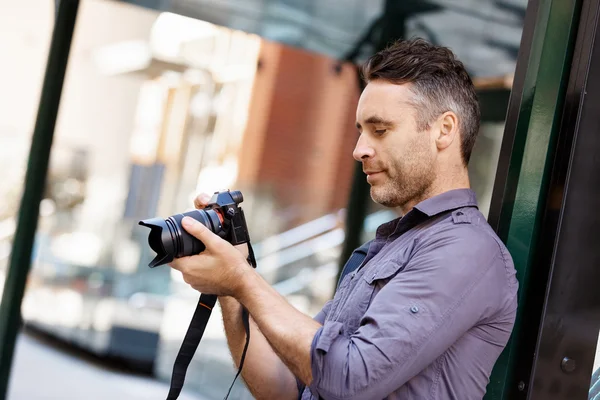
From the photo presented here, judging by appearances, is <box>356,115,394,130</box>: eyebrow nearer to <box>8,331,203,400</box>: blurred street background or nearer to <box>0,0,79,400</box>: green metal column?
<box>0,0,79,400</box>: green metal column

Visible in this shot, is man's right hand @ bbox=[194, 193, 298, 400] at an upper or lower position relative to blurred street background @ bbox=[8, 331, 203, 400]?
upper

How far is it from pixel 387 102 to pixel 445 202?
0.23 meters

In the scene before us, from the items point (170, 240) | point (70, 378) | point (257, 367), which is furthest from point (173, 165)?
point (170, 240)

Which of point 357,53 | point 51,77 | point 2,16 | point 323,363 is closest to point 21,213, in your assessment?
point 51,77

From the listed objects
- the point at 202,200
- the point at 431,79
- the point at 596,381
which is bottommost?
the point at 596,381

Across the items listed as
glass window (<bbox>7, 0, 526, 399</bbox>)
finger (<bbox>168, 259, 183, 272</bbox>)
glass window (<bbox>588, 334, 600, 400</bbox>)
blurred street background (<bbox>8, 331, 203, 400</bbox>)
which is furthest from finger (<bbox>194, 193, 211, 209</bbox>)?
blurred street background (<bbox>8, 331, 203, 400</bbox>)

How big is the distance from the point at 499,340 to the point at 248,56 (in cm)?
547

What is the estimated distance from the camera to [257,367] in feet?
6.33

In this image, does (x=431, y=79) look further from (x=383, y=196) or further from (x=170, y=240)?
(x=170, y=240)

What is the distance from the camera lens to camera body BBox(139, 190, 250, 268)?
5.09 ft

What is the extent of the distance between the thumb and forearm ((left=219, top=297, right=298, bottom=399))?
1.15 feet

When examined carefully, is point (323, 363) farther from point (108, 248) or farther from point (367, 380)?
point (108, 248)

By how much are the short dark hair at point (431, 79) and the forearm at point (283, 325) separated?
45 cm

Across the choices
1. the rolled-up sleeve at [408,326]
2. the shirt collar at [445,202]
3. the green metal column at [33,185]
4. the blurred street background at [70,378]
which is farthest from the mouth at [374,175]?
the blurred street background at [70,378]
